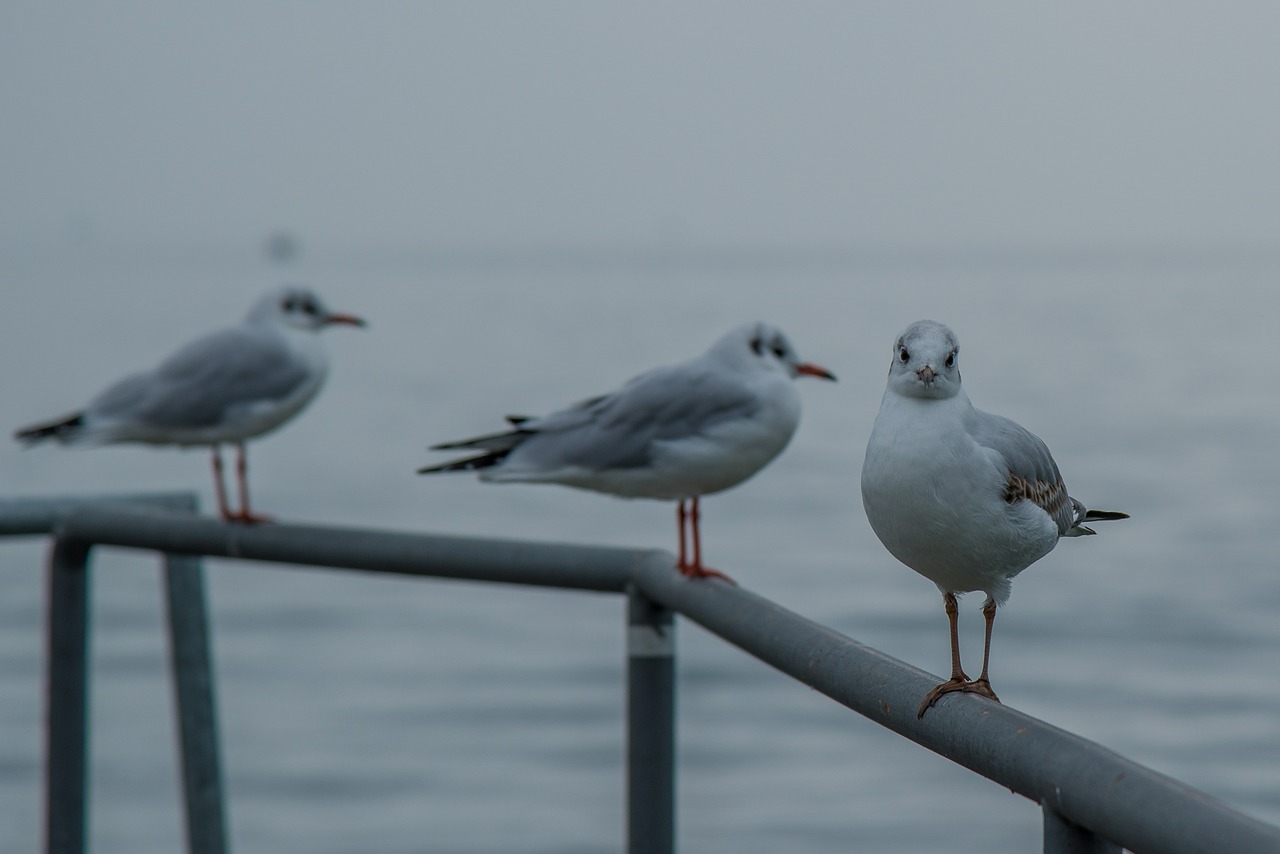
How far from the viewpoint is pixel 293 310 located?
5594 millimetres

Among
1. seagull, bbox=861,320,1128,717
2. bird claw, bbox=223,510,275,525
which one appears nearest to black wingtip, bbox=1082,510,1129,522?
seagull, bbox=861,320,1128,717

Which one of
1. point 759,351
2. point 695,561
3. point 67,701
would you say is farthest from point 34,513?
point 759,351

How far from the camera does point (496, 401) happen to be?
25734 millimetres

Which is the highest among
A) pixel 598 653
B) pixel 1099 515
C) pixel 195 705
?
pixel 1099 515

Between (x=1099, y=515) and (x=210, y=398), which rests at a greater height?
(x=210, y=398)

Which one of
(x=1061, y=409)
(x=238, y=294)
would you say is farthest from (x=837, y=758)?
(x=238, y=294)

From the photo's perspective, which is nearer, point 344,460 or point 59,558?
point 59,558

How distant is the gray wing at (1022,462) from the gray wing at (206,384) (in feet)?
11.4

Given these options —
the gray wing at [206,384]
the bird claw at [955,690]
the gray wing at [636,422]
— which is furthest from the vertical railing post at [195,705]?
the gray wing at [206,384]

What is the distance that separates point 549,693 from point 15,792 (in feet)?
10.6

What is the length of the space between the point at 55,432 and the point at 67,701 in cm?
231

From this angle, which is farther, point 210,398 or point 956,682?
point 210,398

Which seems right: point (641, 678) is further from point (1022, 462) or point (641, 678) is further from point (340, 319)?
point (340, 319)

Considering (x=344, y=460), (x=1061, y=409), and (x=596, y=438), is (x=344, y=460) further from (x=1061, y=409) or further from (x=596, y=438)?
(x=596, y=438)
